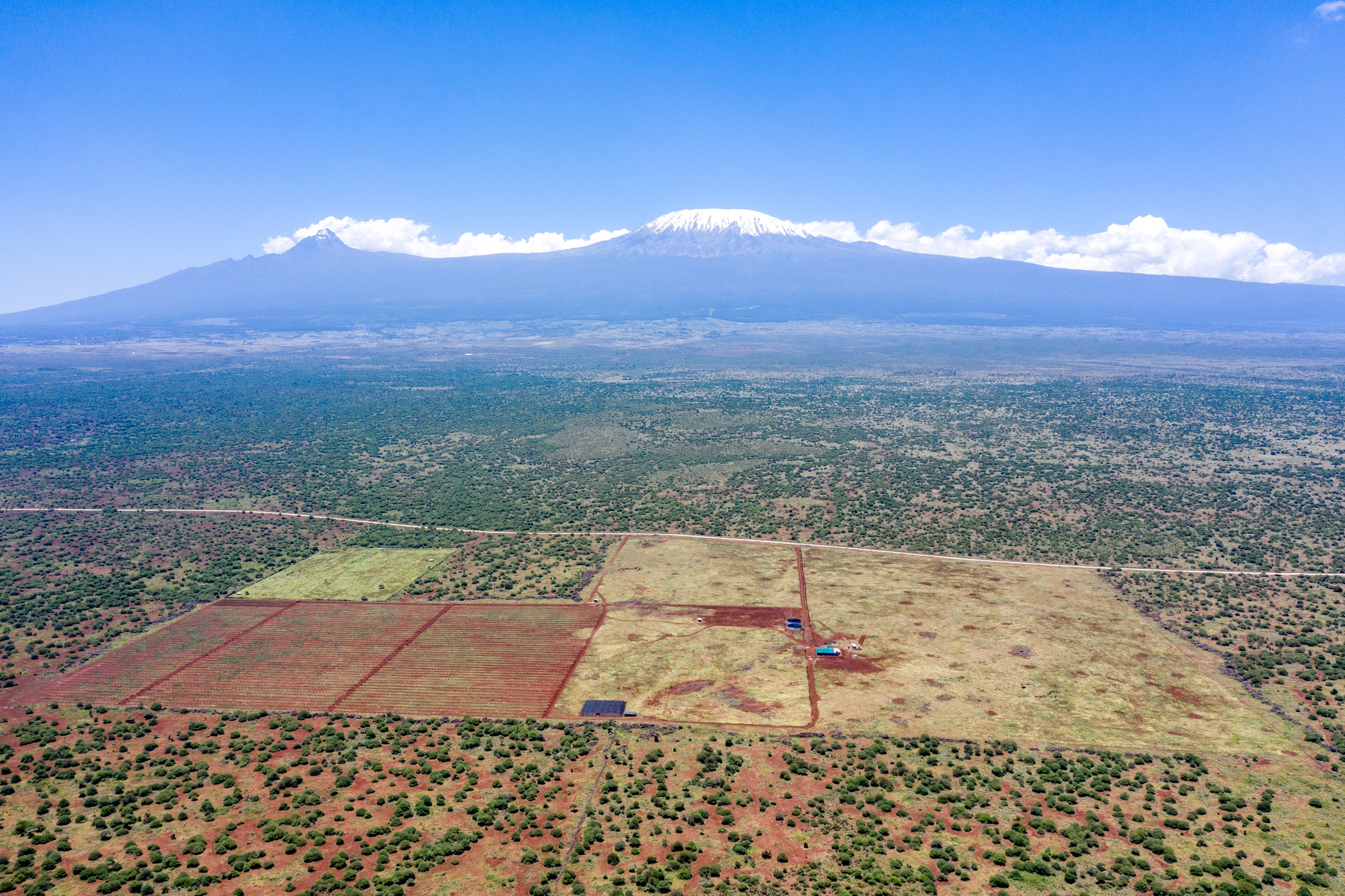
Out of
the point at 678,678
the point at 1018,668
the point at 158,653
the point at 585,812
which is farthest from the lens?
the point at 158,653

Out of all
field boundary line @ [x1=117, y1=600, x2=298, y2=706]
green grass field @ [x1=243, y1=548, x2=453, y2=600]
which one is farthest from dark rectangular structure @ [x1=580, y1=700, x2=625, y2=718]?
field boundary line @ [x1=117, y1=600, x2=298, y2=706]

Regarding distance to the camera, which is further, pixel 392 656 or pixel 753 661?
pixel 392 656

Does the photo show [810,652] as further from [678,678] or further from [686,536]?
[686,536]

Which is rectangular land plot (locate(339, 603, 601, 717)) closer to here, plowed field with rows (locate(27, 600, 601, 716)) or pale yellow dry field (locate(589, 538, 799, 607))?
plowed field with rows (locate(27, 600, 601, 716))

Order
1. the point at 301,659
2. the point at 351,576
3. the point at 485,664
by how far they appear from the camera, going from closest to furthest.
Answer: the point at 485,664
the point at 301,659
the point at 351,576

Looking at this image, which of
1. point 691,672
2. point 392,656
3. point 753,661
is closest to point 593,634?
point 691,672

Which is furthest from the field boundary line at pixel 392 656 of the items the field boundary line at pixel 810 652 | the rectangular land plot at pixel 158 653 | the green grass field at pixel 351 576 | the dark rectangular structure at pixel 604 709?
the field boundary line at pixel 810 652
